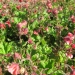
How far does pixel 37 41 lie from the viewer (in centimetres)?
399

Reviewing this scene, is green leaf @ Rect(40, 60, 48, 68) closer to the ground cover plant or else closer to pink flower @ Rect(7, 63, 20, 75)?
the ground cover plant

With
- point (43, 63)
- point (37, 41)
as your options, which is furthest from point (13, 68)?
point (37, 41)

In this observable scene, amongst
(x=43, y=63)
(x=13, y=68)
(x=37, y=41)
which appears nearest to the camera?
(x=13, y=68)

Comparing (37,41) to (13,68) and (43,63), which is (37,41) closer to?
(43,63)

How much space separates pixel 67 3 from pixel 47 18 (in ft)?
8.05

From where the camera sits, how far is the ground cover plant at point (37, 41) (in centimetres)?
270

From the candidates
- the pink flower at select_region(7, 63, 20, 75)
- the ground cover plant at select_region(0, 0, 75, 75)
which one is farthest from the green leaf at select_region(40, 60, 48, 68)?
the pink flower at select_region(7, 63, 20, 75)

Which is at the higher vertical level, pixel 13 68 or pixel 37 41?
pixel 13 68

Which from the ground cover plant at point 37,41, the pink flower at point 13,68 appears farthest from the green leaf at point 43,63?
the pink flower at point 13,68

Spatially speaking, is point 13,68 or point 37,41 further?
point 37,41

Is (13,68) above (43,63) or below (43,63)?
above

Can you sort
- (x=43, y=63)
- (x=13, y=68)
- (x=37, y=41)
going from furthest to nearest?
(x=37, y=41), (x=43, y=63), (x=13, y=68)

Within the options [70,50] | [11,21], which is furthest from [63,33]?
[70,50]

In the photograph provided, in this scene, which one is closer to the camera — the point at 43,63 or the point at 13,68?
the point at 13,68
